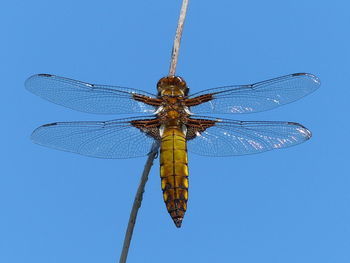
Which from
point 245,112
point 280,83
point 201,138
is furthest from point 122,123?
point 280,83

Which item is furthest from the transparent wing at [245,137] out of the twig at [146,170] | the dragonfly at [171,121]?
the twig at [146,170]

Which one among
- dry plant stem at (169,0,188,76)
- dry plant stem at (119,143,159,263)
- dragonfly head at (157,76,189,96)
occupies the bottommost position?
dry plant stem at (119,143,159,263)

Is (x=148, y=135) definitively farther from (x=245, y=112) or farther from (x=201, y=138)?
(x=245, y=112)

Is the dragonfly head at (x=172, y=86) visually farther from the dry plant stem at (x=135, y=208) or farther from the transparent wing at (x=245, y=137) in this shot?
the dry plant stem at (x=135, y=208)

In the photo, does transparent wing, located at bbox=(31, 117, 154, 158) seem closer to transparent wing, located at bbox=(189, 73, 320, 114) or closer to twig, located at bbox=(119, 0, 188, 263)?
twig, located at bbox=(119, 0, 188, 263)

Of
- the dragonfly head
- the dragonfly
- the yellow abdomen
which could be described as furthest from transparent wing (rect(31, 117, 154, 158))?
the dragonfly head

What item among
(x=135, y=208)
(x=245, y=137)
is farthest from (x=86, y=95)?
(x=245, y=137)

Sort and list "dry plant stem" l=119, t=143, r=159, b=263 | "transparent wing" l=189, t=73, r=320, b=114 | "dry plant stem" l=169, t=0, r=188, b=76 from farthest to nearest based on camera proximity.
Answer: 1. "transparent wing" l=189, t=73, r=320, b=114
2. "dry plant stem" l=169, t=0, r=188, b=76
3. "dry plant stem" l=119, t=143, r=159, b=263
